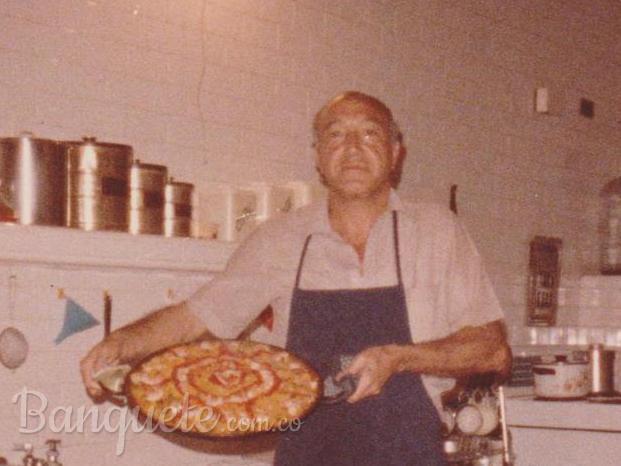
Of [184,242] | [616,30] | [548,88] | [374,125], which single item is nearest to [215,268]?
[184,242]

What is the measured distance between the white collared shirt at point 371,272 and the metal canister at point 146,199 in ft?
0.73

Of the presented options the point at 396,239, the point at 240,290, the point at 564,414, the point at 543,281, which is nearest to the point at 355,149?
the point at 396,239

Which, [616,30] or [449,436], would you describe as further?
[616,30]

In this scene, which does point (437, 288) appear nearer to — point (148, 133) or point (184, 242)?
point (184, 242)

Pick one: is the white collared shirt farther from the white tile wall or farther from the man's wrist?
the white tile wall

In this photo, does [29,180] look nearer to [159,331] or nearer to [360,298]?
[159,331]

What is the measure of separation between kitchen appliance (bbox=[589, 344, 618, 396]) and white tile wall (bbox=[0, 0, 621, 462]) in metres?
0.61

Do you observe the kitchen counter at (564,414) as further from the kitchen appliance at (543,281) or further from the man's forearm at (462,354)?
the man's forearm at (462,354)

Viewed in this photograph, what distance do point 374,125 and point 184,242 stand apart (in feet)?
1.96

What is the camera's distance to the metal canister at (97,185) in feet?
8.59

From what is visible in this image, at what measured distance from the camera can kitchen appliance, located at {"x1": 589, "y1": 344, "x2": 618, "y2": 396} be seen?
13.8 ft

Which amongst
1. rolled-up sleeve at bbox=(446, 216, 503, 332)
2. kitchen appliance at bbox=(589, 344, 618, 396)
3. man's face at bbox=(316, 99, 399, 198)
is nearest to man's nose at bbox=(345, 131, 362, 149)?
man's face at bbox=(316, 99, 399, 198)

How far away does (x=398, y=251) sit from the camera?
2674 mm

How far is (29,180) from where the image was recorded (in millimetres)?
2514
